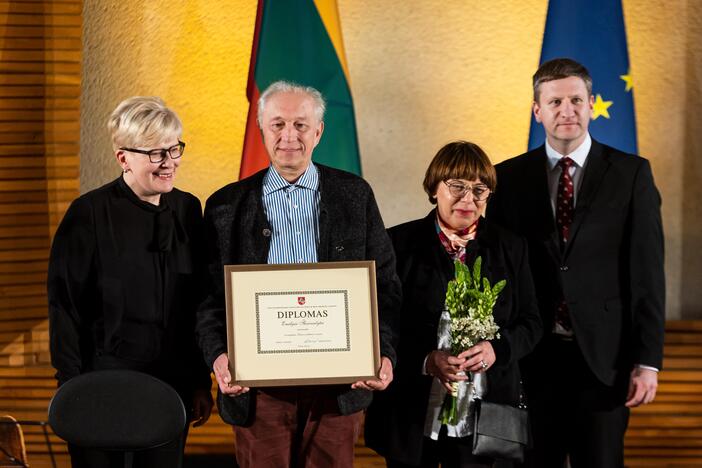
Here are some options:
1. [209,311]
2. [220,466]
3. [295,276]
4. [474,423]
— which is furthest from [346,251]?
[220,466]

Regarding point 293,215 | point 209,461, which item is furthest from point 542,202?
point 209,461

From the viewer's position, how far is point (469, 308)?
2.85 m

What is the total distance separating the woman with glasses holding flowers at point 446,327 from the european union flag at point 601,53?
163 cm

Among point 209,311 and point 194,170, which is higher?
point 194,170

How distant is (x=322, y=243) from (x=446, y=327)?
52cm

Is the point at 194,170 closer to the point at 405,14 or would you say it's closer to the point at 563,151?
the point at 405,14

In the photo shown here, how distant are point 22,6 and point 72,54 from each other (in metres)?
0.36

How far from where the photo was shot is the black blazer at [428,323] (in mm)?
2979

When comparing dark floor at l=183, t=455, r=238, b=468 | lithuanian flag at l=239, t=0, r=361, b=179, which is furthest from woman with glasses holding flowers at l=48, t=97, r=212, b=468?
dark floor at l=183, t=455, r=238, b=468

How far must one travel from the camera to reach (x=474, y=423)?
292cm

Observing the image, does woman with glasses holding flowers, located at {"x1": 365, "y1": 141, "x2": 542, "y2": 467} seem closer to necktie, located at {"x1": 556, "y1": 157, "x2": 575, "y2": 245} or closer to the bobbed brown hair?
the bobbed brown hair

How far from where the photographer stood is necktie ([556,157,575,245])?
3258mm

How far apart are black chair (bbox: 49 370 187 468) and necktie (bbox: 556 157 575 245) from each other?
153 centimetres

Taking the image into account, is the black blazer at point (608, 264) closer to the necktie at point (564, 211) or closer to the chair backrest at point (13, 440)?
the necktie at point (564, 211)
